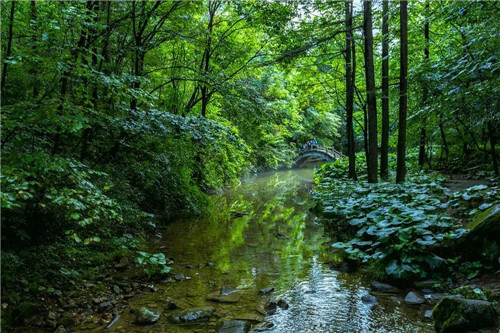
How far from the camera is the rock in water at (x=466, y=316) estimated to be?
9.04ft

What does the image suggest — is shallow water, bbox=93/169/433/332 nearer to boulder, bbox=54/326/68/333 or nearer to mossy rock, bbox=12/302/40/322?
boulder, bbox=54/326/68/333

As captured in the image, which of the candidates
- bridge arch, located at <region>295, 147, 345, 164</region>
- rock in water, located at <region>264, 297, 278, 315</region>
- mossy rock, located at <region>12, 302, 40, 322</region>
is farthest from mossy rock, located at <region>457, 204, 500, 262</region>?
bridge arch, located at <region>295, 147, 345, 164</region>

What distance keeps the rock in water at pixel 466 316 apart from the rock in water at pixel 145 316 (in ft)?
9.86

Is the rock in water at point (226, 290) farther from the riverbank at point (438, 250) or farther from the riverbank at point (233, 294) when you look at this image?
the riverbank at point (438, 250)

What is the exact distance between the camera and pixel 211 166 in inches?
466

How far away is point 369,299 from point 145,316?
270cm

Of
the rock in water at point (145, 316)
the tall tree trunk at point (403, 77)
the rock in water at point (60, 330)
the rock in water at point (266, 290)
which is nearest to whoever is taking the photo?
the rock in water at point (60, 330)

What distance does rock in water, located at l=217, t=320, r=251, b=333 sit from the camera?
347cm

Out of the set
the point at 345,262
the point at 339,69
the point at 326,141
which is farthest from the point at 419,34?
the point at 326,141

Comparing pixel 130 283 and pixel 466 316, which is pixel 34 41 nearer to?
pixel 130 283

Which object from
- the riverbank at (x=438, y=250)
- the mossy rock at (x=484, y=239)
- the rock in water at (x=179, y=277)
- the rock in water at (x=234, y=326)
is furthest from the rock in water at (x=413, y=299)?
the rock in water at (x=179, y=277)

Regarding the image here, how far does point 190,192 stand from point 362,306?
6.78m

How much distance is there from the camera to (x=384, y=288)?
4145 millimetres

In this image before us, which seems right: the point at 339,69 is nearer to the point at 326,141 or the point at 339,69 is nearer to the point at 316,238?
the point at 316,238
